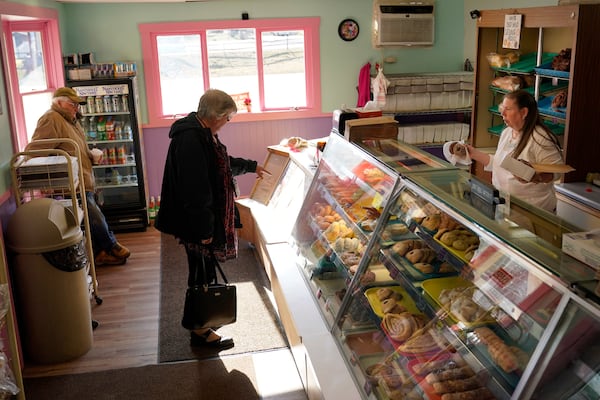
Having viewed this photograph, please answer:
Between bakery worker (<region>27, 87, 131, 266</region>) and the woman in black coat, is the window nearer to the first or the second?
bakery worker (<region>27, 87, 131, 266</region>)

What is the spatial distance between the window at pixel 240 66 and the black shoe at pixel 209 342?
13.8 ft

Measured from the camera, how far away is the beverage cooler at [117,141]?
748 centimetres

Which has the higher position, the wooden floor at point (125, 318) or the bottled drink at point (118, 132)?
the bottled drink at point (118, 132)

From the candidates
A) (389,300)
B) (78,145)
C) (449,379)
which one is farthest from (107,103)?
(449,379)

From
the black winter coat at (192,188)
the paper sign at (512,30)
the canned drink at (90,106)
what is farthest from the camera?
the canned drink at (90,106)

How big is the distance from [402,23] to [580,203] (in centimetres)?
418

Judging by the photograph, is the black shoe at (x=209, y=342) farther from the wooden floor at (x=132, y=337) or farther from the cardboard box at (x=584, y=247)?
the cardboard box at (x=584, y=247)

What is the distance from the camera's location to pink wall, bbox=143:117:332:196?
8.27 m

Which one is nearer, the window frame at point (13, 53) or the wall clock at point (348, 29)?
the window frame at point (13, 53)

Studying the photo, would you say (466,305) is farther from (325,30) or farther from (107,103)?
(325,30)

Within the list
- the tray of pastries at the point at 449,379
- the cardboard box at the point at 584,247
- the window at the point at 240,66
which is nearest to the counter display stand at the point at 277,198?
the window at the point at 240,66

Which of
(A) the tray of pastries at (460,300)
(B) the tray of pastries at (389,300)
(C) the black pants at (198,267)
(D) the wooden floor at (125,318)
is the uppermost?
(A) the tray of pastries at (460,300)

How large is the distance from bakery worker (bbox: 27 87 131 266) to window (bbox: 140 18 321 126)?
7.20ft

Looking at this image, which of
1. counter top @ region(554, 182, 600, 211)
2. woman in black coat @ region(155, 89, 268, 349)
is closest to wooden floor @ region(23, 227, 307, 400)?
woman in black coat @ region(155, 89, 268, 349)
